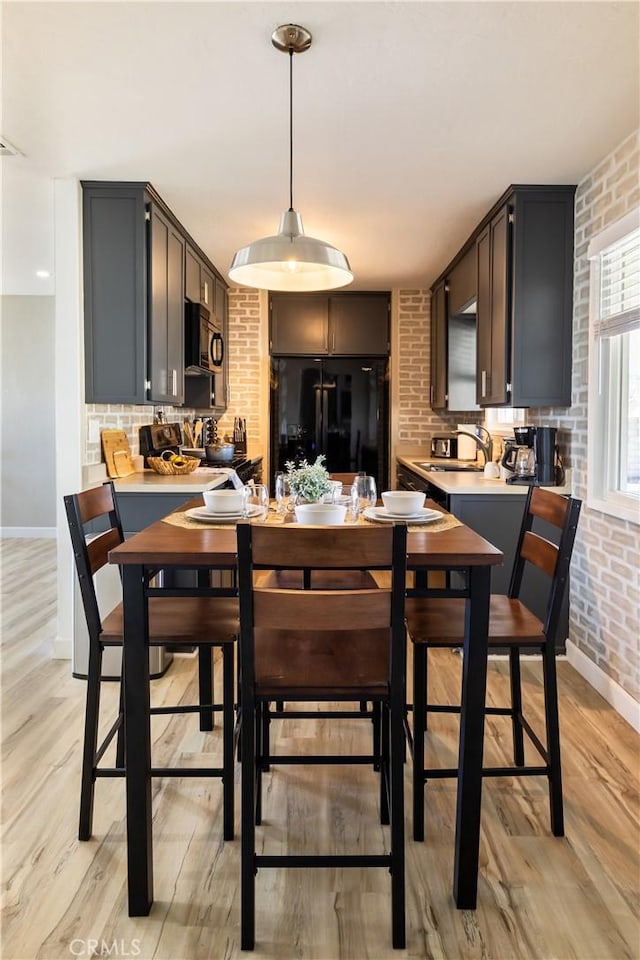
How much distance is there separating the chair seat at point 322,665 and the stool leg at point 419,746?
0.35 metres

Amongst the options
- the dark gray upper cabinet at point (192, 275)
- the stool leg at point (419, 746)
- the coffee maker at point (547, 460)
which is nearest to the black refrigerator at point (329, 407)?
the dark gray upper cabinet at point (192, 275)

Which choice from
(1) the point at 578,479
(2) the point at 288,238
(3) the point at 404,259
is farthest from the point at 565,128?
(3) the point at 404,259

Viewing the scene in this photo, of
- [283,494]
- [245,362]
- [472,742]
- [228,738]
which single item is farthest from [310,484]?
[245,362]

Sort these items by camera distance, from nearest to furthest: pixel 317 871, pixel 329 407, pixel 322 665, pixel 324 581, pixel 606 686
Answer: pixel 322 665 → pixel 317 871 → pixel 324 581 → pixel 606 686 → pixel 329 407

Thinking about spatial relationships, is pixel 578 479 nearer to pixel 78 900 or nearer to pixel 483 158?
pixel 483 158

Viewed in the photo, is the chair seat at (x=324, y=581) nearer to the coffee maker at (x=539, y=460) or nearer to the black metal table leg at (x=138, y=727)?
the black metal table leg at (x=138, y=727)

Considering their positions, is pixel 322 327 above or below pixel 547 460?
above

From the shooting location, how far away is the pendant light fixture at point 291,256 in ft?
6.73

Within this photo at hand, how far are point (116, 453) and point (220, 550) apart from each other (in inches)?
86.0

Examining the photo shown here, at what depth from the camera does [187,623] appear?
1988mm

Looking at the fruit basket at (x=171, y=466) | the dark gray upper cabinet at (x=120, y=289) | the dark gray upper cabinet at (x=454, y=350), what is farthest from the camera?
the dark gray upper cabinet at (x=454, y=350)

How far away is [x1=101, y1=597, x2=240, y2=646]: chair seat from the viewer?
1.89 metres

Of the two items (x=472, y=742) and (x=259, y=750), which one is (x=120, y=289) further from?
(x=472, y=742)

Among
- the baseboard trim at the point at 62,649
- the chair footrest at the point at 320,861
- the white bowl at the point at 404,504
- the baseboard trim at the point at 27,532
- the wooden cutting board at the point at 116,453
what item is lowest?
the baseboard trim at the point at 62,649
